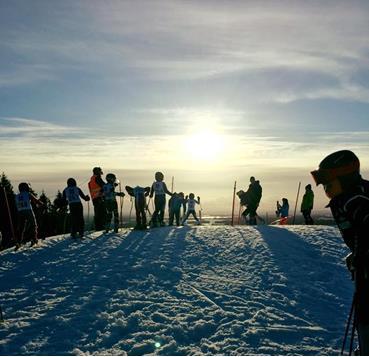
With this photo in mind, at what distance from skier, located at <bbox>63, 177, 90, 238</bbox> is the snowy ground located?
701mm

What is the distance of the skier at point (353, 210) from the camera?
13.1 ft

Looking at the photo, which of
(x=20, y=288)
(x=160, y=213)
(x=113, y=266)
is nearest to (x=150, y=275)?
(x=113, y=266)

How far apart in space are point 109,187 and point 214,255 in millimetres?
5880

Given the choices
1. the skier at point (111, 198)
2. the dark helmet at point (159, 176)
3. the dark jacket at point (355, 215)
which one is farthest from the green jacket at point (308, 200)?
the dark jacket at point (355, 215)

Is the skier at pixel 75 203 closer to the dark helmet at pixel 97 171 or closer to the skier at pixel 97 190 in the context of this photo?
the skier at pixel 97 190

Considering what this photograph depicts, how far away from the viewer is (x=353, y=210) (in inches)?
158

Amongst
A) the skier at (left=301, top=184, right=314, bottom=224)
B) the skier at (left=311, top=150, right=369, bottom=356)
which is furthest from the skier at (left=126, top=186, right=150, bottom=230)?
the skier at (left=311, top=150, right=369, bottom=356)

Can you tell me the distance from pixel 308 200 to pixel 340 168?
20.0 metres

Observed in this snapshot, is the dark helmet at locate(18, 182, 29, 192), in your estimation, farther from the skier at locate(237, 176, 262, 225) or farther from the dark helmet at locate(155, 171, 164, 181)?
the skier at locate(237, 176, 262, 225)

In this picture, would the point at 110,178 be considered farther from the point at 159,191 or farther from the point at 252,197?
the point at 252,197

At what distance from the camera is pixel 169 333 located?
7.85 metres

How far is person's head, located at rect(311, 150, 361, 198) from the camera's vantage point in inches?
169

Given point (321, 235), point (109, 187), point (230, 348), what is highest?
point (109, 187)

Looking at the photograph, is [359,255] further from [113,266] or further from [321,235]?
[321,235]
